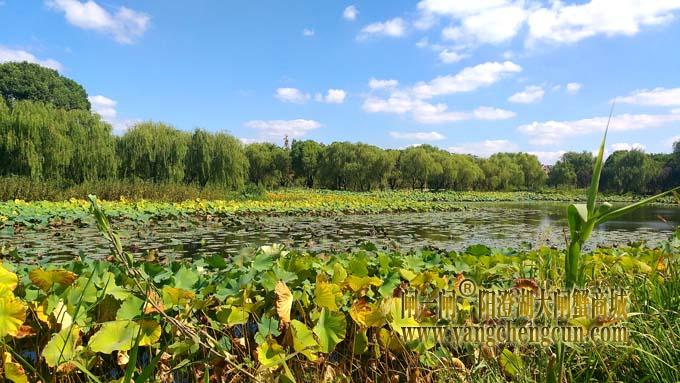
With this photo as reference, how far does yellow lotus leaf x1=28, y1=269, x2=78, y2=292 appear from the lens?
5.59ft

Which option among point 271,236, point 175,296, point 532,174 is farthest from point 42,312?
point 532,174

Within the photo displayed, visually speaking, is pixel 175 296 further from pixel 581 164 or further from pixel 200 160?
pixel 581 164

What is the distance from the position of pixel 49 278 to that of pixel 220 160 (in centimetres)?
2208

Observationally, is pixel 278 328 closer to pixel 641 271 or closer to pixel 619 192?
pixel 641 271

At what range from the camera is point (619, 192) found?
179ft

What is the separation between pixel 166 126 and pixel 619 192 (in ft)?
170

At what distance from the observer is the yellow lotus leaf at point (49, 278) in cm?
170

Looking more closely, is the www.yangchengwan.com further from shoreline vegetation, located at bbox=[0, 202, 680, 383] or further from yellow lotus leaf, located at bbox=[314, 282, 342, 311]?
yellow lotus leaf, located at bbox=[314, 282, 342, 311]

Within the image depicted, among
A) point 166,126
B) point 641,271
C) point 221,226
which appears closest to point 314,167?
point 166,126

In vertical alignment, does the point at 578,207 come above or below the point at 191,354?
above

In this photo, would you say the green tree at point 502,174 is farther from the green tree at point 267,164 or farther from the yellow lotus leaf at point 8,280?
the yellow lotus leaf at point 8,280

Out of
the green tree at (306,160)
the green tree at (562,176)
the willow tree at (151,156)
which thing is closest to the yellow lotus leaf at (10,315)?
the willow tree at (151,156)

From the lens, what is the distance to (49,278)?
5.65 ft

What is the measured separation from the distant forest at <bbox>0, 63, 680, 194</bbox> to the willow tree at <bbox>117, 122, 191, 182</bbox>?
0.05 meters
